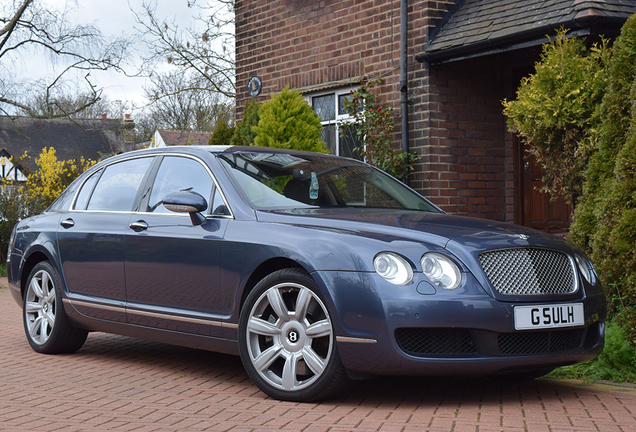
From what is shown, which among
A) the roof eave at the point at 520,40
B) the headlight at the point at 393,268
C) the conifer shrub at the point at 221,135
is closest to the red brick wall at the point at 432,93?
the roof eave at the point at 520,40

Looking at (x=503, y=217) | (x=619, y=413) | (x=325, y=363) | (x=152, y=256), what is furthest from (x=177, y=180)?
(x=503, y=217)

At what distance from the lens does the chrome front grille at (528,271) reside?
4340mm

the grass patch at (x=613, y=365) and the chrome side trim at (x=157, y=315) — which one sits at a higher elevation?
the chrome side trim at (x=157, y=315)

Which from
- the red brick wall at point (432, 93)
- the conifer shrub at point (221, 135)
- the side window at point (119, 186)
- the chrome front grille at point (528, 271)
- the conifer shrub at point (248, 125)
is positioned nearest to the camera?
the chrome front grille at point (528, 271)

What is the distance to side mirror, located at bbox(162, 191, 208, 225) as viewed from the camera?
16.9ft

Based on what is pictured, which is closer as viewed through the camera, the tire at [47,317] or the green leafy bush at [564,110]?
the tire at [47,317]

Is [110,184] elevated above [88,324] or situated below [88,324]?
above

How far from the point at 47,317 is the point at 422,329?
378cm

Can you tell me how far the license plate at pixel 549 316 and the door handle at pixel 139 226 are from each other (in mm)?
2772

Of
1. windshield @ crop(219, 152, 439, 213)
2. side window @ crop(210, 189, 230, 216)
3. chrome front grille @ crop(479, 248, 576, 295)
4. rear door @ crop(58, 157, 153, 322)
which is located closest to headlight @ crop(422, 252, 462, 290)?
chrome front grille @ crop(479, 248, 576, 295)

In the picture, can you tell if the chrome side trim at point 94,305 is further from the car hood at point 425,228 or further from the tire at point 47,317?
the car hood at point 425,228

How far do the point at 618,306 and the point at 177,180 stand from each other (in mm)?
3319

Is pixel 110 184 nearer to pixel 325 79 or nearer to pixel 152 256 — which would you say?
pixel 152 256

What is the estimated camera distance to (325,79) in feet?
37.7
